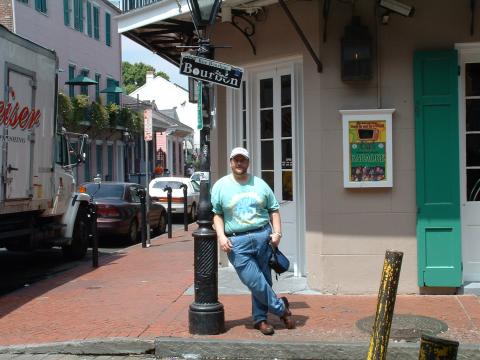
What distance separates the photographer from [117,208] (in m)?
14.2

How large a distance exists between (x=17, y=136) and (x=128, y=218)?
5584 mm

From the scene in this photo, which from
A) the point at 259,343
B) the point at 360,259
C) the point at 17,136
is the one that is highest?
the point at 17,136

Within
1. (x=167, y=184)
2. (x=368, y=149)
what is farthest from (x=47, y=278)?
(x=167, y=184)

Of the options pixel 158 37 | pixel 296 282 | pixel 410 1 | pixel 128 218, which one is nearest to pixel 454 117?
pixel 410 1

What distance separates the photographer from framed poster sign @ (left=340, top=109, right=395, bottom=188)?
292 inches

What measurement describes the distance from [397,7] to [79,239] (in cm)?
767

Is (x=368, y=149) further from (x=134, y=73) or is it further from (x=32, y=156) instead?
(x=134, y=73)

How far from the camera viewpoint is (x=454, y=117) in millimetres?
7340

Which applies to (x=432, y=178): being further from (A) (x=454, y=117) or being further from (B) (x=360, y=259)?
(B) (x=360, y=259)

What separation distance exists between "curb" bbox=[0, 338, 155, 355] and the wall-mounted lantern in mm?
3746

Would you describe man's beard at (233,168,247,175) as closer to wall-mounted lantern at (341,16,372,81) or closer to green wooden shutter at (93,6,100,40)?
wall-mounted lantern at (341,16,372,81)

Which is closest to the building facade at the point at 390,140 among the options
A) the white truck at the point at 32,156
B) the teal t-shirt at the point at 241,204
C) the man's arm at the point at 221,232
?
the teal t-shirt at the point at 241,204

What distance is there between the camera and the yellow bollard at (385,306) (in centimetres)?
353

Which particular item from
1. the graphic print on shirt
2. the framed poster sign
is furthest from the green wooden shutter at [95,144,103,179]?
the graphic print on shirt
